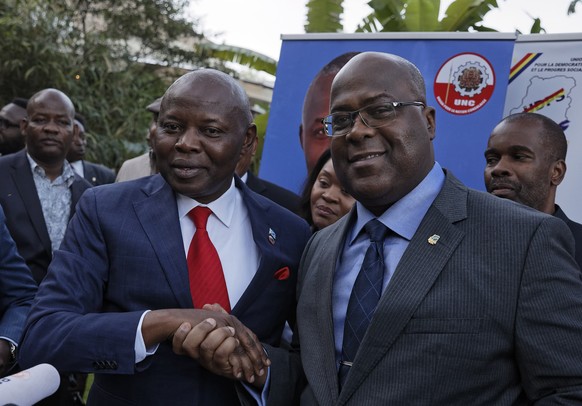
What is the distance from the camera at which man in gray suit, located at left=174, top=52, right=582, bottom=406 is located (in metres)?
1.79

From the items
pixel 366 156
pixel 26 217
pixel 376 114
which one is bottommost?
pixel 26 217

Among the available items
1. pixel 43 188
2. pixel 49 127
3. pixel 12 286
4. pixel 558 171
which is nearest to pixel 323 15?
pixel 49 127

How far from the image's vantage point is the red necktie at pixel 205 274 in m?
2.21

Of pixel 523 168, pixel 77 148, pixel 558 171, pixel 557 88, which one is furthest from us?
pixel 77 148

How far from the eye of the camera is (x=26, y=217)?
4570 mm

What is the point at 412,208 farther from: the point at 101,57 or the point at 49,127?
the point at 101,57

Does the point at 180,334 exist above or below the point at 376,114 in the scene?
below

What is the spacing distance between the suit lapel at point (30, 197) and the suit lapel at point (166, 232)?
249cm

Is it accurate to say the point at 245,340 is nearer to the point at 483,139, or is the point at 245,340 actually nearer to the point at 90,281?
the point at 90,281

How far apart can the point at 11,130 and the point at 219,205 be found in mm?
5122

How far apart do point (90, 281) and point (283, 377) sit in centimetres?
71

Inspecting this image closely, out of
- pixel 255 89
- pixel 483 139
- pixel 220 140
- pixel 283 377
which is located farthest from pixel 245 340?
pixel 255 89

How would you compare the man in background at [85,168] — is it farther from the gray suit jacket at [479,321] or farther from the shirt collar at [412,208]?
the gray suit jacket at [479,321]

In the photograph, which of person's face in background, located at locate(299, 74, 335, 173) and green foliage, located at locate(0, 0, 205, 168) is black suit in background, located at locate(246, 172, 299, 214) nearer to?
person's face in background, located at locate(299, 74, 335, 173)
